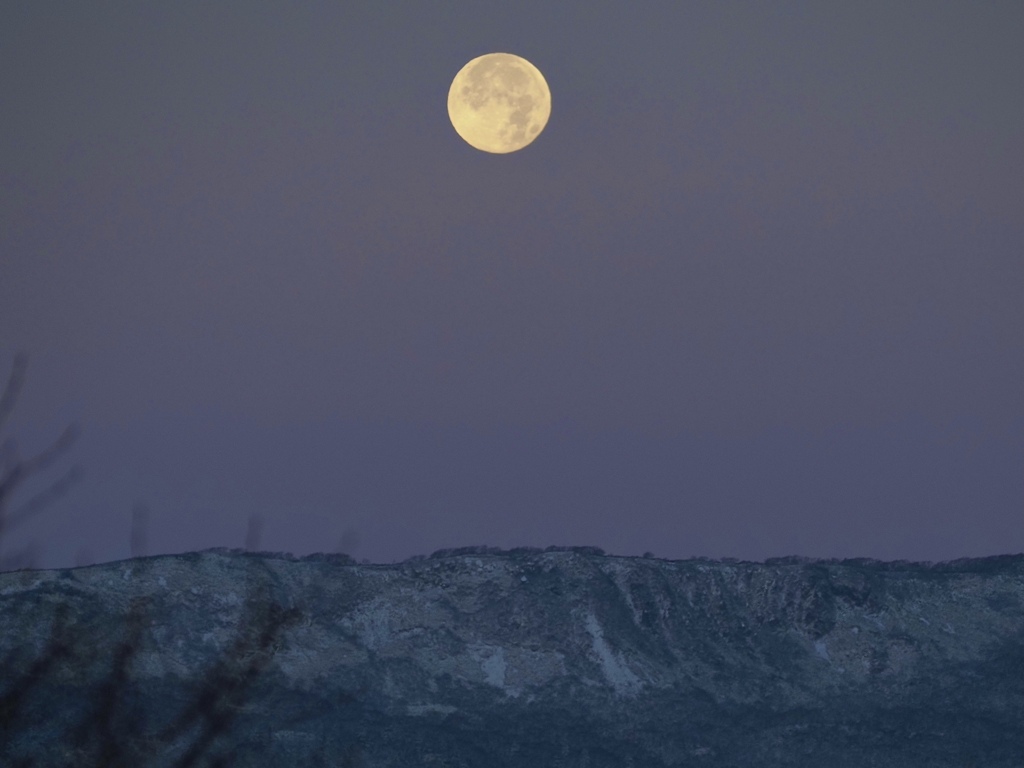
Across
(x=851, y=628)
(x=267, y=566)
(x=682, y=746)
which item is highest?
(x=267, y=566)

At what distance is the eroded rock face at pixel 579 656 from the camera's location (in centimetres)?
5219

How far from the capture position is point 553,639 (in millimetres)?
57688

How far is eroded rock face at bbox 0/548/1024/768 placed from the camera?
52.2 metres

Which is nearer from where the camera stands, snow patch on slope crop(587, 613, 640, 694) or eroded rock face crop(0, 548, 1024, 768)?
eroded rock face crop(0, 548, 1024, 768)

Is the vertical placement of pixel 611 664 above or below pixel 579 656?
below

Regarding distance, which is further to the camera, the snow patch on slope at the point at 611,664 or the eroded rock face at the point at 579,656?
the snow patch on slope at the point at 611,664

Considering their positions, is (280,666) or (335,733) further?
(280,666)

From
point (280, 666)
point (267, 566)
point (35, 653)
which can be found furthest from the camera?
point (267, 566)

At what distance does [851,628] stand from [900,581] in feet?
15.1

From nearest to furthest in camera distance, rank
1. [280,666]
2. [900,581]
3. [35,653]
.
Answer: [35,653], [280,666], [900,581]

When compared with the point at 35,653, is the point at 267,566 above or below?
above

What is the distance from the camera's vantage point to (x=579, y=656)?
5738 cm

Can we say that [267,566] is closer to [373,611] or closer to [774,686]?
[373,611]

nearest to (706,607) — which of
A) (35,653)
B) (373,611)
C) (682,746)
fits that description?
(682,746)
